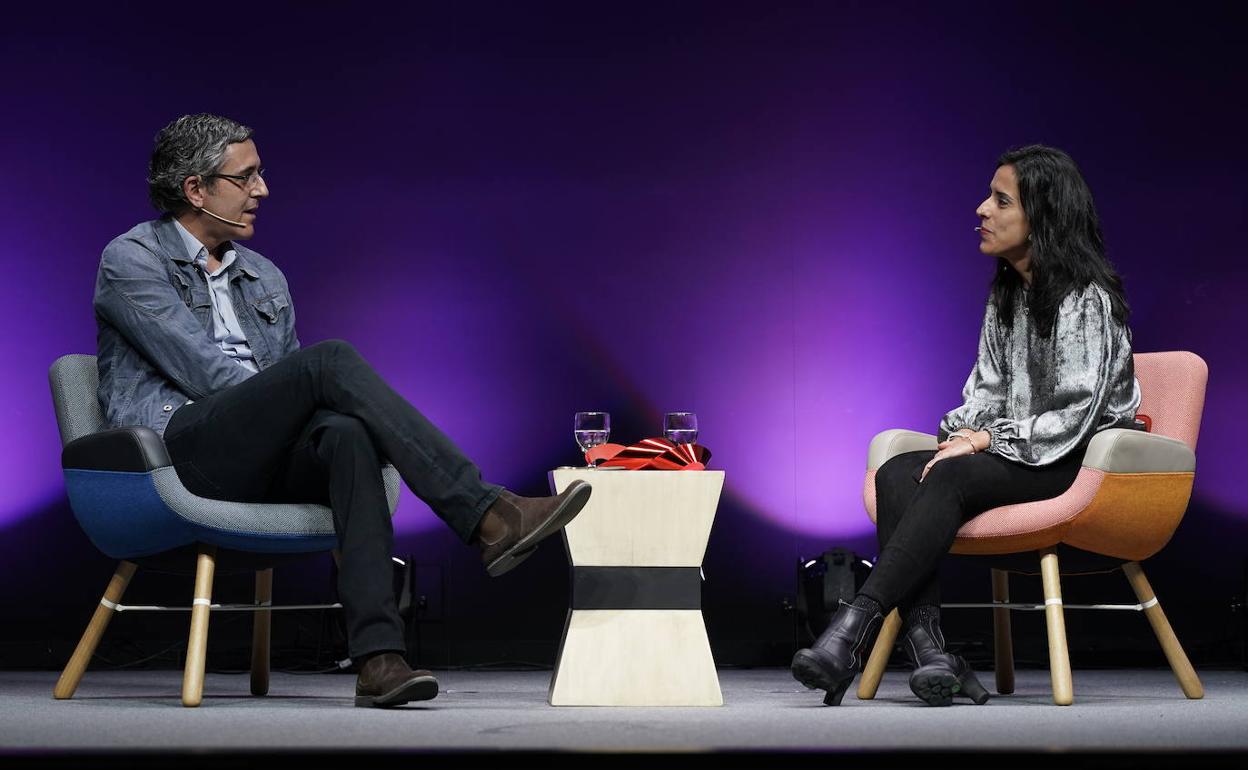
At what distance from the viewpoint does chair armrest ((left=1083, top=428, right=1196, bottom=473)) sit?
2920 mm

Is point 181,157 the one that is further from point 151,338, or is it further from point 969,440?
point 969,440

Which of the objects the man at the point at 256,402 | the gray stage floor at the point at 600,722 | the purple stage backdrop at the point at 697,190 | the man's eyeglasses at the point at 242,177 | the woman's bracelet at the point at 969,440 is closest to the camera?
the gray stage floor at the point at 600,722

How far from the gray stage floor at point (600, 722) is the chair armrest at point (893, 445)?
0.55 m

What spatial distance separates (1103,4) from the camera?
454cm

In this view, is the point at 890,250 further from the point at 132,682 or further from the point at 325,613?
the point at 132,682

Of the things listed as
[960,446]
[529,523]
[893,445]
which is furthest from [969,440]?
[529,523]

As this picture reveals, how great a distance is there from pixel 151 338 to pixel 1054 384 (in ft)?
6.44

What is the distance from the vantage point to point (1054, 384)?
10.2ft

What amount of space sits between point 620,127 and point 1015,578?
1.93 meters

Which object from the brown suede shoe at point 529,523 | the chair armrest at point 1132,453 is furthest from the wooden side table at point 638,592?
the chair armrest at point 1132,453

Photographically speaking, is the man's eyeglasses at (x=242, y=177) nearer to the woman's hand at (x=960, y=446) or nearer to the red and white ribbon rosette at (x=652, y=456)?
the red and white ribbon rosette at (x=652, y=456)

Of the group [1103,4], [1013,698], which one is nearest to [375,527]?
[1013,698]

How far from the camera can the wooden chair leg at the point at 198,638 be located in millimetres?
2773

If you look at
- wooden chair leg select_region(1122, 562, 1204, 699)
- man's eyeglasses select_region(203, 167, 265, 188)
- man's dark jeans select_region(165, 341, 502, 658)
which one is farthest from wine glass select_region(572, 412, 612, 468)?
wooden chair leg select_region(1122, 562, 1204, 699)
